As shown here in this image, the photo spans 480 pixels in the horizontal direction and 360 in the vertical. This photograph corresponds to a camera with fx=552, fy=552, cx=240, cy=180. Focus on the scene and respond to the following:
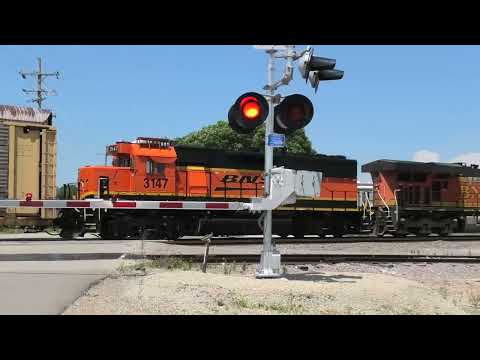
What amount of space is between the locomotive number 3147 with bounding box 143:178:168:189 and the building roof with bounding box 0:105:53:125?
455 cm

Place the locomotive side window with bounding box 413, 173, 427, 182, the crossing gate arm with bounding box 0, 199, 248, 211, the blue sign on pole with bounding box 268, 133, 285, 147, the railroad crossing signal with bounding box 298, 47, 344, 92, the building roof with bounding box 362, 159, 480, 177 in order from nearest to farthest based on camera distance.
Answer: the railroad crossing signal with bounding box 298, 47, 344, 92 < the blue sign on pole with bounding box 268, 133, 285, 147 < the crossing gate arm with bounding box 0, 199, 248, 211 < the building roof with bounding box 362, 159, 480, 177 < the locomotive side window with bounding box 413, 173, 427, 182

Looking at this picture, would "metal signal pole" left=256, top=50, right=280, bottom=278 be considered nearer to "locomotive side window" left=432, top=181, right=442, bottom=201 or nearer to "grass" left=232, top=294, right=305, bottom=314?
"grass" left=232, top=294, right=305, bottom=314

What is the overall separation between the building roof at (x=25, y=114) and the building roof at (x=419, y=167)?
646 inches

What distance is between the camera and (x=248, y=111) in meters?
9.22

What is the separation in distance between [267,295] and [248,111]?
120 inches

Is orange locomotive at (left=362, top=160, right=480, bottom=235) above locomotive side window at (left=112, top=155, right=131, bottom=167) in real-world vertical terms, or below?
below

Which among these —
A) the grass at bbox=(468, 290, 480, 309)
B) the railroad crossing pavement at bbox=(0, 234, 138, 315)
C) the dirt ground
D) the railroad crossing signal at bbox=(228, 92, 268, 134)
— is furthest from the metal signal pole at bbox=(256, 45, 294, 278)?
the grass at bbox=(468, 290, 480, 309)

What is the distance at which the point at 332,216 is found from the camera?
86.4 feet

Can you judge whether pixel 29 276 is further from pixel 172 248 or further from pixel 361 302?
pixel 172 248

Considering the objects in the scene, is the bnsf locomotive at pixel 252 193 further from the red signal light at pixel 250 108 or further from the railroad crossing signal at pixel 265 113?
the red signal light at pixel 250 108

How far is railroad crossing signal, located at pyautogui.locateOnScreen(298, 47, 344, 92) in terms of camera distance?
8.99 m

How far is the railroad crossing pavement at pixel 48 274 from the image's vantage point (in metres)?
7.10

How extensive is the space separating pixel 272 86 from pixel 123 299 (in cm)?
448
